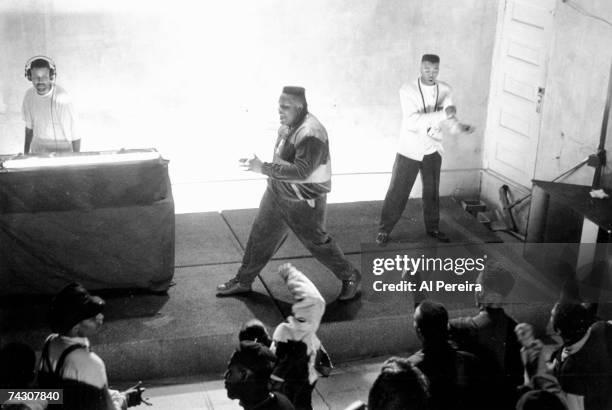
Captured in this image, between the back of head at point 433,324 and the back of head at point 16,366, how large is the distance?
221 cm

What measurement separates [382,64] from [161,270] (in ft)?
10.9

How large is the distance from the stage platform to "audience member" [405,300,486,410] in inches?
56.3

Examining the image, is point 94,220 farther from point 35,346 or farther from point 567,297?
point 567,297

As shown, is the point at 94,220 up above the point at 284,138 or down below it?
below

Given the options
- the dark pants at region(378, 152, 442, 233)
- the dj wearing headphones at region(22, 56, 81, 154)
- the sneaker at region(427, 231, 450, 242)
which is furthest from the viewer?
the sneaker at region(427, 231, 450, 242)

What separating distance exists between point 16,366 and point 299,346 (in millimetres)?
1616

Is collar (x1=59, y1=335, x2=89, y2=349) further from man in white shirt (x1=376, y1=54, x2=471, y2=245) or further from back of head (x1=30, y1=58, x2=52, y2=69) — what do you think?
man in white shirt (x1=376, y1=54, x2=471, y2=245)

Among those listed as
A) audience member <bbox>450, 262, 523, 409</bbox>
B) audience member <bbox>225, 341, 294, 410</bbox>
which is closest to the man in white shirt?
audience member <bbox>450, 262, 523, 409</bbox>

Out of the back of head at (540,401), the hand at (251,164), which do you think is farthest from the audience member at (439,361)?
the hand at (251,164)

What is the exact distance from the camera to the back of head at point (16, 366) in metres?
4.70

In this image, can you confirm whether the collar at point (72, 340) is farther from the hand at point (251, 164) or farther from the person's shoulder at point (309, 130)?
the person's shoulder at point (309, 130)

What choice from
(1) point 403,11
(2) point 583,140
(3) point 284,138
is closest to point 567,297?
(2) point 583,140

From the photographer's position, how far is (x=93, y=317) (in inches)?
170
